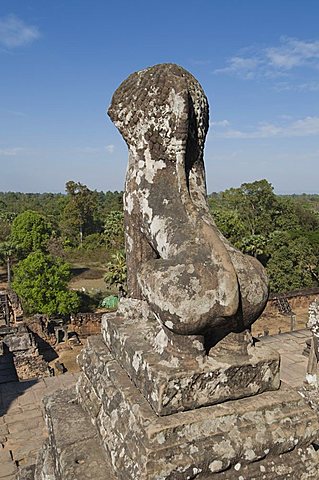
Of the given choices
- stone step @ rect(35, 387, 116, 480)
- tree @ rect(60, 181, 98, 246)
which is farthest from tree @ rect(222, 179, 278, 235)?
stone step @ rect(35, 387, 116, 480)

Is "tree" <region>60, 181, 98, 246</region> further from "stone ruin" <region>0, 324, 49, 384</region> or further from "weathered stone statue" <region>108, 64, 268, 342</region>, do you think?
"weathered stone statue" <region>108, 64, 268, 342</region>

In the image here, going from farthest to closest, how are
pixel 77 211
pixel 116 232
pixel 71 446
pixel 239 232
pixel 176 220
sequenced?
pixel 77 211 < pixel 116 232 < pixel 239 232 < pixel 71 446 < pixel 176 220

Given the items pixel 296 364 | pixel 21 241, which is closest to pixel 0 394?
pixel 296 364

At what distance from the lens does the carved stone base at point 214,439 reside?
75.2 inches

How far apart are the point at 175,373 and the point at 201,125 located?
5.06 feet

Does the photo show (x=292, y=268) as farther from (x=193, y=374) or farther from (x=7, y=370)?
(x=193, y=374)

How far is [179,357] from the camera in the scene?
2104 mm

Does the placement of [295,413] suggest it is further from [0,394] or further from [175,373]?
[0,394]

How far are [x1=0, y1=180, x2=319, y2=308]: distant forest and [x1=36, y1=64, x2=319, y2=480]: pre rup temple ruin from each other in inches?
642

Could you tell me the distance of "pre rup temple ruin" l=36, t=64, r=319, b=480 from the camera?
77.5 inches

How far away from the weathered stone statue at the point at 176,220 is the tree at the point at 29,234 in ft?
80.4

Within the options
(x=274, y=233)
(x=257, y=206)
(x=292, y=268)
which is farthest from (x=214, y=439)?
(x=257, y=206)

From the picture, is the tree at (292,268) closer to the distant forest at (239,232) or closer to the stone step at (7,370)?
the distant forest at (239,232)

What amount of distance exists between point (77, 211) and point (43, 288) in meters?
23.4
